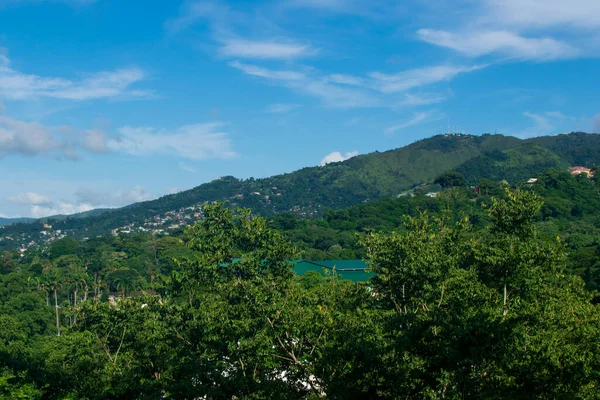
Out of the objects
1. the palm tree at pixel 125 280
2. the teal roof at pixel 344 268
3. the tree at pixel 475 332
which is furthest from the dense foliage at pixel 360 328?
the palm tree at pixel 125 280

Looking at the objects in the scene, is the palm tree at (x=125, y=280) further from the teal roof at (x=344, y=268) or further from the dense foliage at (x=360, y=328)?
the dense foliage at (x=360, y=328)

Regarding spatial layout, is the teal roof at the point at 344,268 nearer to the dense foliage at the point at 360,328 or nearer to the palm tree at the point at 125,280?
the palm tree at the point at 125,280

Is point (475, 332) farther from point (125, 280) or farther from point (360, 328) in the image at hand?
point (125, 280)

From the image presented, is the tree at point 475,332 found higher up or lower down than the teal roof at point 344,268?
higher up

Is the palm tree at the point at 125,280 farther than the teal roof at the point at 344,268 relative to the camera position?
Yes

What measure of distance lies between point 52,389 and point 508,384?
1702cm

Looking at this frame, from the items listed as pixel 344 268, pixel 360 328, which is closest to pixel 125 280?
pixel 344 268

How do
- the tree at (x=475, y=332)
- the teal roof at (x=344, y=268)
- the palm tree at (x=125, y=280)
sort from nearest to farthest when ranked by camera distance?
the tree at (x=475, y=332) < the teal roof at (x=344, y=268) < the palm tree at (x=125, y=280)

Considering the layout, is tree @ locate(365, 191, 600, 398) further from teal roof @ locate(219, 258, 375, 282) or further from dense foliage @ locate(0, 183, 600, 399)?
teal roof @ locate(219, 258, 375, 282)

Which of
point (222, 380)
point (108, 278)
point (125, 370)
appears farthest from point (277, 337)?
point (108, 278)

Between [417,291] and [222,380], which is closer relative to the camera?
[222,380]

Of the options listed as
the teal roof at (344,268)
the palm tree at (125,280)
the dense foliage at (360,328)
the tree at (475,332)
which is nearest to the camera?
the tree at (475,332)

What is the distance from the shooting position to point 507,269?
19.2 m

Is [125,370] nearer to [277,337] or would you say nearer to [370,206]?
[277,337]
